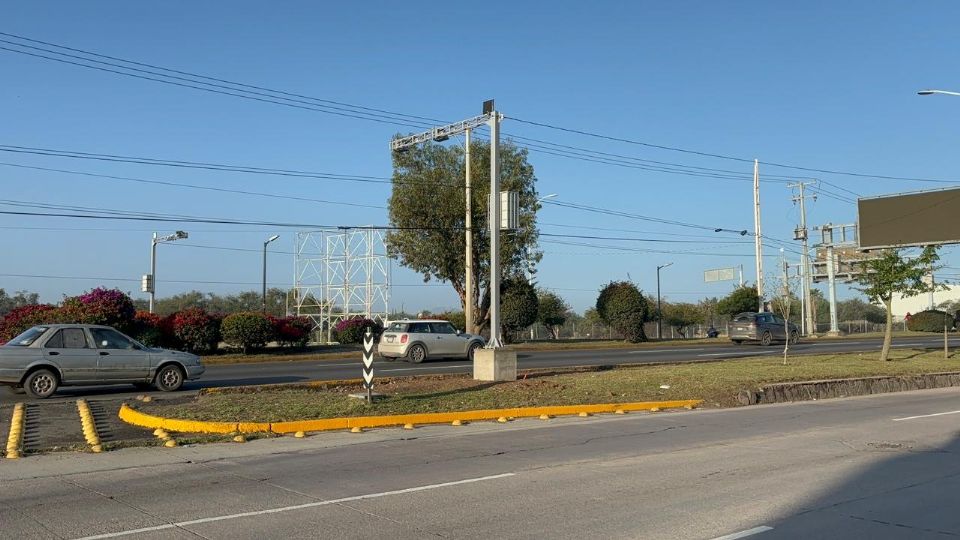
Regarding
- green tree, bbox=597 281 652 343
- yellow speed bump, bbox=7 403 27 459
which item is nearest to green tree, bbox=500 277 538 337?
green tree, bbox=597 281 652 343

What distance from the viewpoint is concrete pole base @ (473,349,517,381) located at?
19812 mm

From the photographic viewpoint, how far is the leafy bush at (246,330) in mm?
34500

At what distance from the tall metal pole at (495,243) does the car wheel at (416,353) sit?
8.89m

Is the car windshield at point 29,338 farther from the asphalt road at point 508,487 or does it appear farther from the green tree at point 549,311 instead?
the green tree at point 549,311

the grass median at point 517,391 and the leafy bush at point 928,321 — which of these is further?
the leafy bush at point 928,321

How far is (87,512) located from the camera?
7.27 m

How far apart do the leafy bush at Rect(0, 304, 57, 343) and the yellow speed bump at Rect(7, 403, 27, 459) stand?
49.9 ft

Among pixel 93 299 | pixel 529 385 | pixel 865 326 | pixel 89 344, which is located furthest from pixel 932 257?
pixel 865 326

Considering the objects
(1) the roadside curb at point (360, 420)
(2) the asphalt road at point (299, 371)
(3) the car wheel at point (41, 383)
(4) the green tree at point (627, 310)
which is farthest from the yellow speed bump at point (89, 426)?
(4) the green tree at point (627, 310)

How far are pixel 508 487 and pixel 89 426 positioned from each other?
7.78m

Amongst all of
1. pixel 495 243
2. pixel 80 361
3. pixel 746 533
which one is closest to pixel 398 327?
pixel 495 243

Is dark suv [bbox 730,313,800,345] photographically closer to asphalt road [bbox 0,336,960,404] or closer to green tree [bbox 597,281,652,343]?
green tree [bbox 597,281,652,343]

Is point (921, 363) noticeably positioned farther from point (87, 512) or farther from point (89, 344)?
point (87, 512)

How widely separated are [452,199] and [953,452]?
32270 mm
